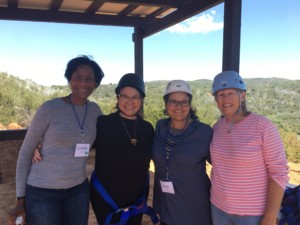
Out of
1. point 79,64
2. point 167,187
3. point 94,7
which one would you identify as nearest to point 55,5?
point 94,7

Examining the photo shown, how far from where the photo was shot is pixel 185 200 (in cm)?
211

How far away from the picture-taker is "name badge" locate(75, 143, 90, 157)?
6.94 feet

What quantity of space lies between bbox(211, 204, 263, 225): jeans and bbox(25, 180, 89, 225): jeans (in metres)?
0.88

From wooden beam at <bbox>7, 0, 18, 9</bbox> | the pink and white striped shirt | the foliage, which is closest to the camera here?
the pink and white striped shirt

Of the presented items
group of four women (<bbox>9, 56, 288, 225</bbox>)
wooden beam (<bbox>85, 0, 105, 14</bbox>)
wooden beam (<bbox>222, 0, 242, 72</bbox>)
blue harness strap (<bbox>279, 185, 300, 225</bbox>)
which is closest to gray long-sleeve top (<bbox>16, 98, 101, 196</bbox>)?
group of four women (<bbox>9, 56, 288, 225</bbox>)

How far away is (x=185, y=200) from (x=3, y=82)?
22104mm

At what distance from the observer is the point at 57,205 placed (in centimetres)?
210

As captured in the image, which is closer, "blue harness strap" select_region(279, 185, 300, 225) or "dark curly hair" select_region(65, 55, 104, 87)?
"dark curly hair" select_region(65, 55, 104, 87)

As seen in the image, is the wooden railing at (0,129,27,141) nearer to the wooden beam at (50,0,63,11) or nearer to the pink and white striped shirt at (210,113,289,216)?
the wooden beam at (50,0,63,11)

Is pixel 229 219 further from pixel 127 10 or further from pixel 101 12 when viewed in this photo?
pixel 101 12

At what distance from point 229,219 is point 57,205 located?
42.8 inches

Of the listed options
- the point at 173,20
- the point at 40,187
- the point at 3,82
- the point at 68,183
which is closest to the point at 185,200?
the point at 68,183

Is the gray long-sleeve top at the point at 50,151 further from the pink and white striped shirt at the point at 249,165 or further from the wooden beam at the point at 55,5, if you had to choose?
the wooden beam at the point at 55,5

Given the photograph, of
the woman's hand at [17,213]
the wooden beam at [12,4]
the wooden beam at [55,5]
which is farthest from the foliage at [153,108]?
the wooden beam at [12,4]
